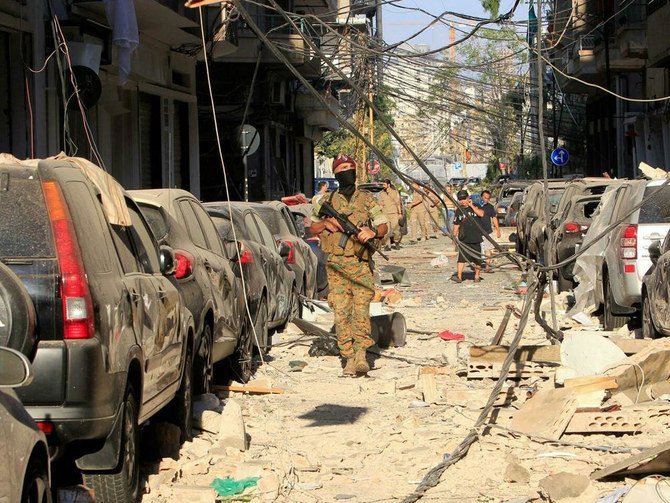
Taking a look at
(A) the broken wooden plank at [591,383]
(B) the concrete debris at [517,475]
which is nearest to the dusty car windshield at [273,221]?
(A) the broken wooden plank at [591,383]

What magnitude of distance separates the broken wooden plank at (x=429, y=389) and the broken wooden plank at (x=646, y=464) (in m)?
3.18

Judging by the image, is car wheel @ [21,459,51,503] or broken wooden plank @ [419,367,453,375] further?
broken wooden plank @ [419,367,453,375]

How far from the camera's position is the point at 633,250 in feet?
41.5

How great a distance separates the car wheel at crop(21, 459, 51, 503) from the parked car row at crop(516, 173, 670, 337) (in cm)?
494

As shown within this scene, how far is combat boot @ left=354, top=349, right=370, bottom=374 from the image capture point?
10935 millimetres

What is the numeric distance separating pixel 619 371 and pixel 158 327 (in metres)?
3.61

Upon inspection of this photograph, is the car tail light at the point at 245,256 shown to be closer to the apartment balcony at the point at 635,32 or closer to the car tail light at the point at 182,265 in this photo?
the car tail light at the point at 182,265

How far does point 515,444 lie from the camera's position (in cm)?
774

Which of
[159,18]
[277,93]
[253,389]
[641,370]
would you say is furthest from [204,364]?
[277,93]

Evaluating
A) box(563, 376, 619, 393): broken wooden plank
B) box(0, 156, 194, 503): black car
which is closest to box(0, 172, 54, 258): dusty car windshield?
box(0, 156, 194, 503): black car

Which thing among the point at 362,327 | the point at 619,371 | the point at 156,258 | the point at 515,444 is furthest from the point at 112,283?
the point at 362,327

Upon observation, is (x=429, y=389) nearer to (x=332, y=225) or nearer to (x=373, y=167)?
(x=332, y=225)

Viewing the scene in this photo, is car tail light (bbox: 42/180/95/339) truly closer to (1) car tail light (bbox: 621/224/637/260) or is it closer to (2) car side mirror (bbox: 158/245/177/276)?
(2) car side mirror (bbox: 158/245/177/276)

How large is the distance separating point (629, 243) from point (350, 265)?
134 inches
